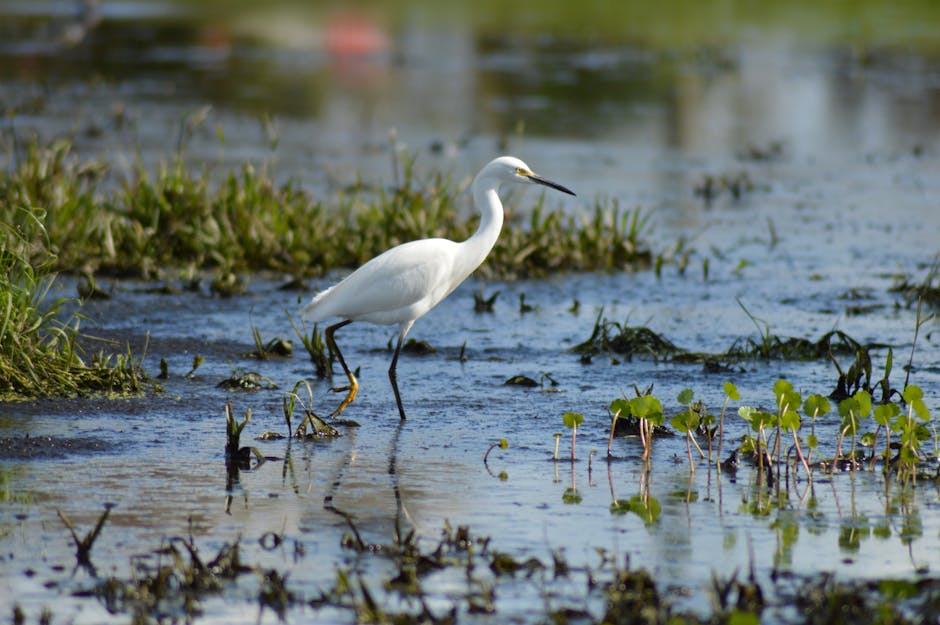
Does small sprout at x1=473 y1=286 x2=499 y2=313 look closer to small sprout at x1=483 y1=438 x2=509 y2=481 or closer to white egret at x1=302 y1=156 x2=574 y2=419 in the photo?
white egret at x1=302 y1=156 x2=574 y2=419

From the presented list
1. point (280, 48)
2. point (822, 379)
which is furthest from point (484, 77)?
point (822, 379)

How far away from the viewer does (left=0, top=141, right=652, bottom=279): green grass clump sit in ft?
34.2

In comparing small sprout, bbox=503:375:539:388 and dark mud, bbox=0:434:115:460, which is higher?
small sprout, bbox=503:375:539:388

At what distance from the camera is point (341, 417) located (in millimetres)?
7359

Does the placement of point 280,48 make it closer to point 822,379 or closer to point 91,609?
point 822,379

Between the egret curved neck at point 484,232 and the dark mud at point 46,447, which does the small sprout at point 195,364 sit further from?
the egret curved neck at point 484,232

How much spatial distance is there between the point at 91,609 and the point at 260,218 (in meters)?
6.38

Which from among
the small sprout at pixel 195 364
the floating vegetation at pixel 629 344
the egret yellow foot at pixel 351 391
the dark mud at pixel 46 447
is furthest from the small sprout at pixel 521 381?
the dark mud at pixel 46 447

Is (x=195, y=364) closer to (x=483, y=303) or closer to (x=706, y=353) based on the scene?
(x=483, y=303)

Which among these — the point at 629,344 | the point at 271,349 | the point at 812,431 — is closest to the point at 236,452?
the point at 271,349

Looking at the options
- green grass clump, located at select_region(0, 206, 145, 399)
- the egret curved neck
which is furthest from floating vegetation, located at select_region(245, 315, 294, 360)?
the egret curved neck

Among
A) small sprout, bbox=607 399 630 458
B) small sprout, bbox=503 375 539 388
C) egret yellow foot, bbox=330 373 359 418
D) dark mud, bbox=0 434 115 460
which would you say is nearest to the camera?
dark mud, bbox=0 434 115 460

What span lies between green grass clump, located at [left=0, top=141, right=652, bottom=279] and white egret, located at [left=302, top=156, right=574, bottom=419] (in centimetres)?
279

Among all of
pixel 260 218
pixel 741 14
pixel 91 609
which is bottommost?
pixel 91 609
